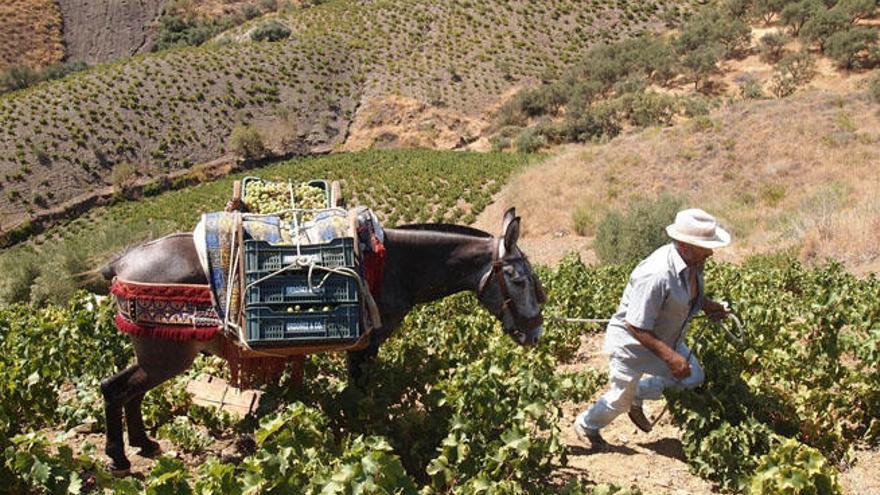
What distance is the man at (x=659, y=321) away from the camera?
435 centimetres

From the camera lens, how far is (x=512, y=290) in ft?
16.4

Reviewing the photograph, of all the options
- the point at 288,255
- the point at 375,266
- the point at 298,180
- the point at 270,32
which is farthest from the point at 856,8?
the point at 288,255

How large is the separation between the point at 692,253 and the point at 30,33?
92520mm

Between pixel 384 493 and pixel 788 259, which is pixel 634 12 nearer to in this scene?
pixel 788 259

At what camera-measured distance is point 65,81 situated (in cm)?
5712

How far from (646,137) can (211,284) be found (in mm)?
25630

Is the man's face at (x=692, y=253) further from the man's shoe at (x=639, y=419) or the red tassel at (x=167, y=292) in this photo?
the red tassel at (x=167, y=292)

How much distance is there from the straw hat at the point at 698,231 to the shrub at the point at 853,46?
149 ft

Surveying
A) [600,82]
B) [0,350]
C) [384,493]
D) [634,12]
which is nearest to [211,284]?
[384,493]

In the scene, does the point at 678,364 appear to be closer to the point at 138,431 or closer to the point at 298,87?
the point at 138,431

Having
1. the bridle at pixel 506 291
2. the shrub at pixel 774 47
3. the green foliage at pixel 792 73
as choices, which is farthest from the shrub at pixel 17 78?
the bridle at pixel 506 291

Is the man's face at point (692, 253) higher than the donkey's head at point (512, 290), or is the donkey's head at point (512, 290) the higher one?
the man's face at point (692, 253)

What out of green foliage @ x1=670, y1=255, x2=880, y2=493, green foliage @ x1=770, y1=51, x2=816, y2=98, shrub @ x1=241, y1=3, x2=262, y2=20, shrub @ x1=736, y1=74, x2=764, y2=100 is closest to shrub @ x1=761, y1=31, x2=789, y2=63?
green foliage @ x1=770, y1=51, x2=816, y2=98

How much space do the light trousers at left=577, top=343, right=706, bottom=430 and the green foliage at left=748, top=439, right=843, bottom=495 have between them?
89 cm
